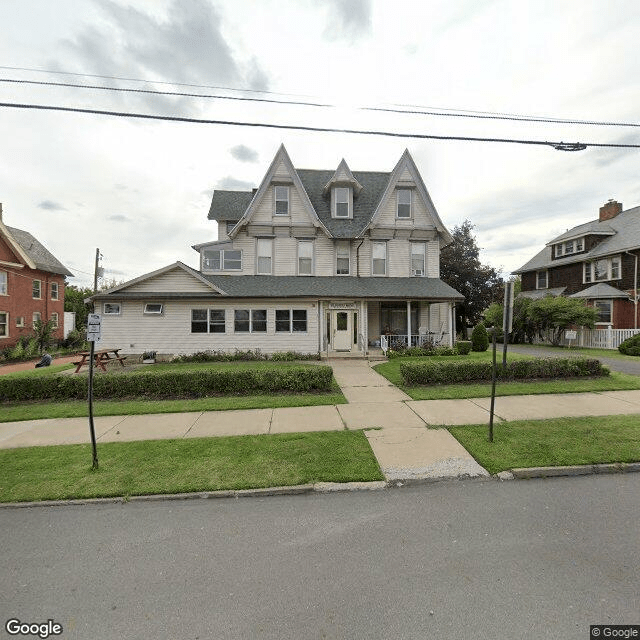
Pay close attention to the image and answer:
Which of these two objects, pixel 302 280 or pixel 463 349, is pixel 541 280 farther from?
pixel 302 280

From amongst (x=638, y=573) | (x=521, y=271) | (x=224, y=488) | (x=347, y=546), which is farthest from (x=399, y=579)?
(x=521, y=271)

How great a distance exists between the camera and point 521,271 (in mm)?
33875

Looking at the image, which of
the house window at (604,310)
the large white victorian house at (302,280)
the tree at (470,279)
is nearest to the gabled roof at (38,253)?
the large white victorian house at (302,280)

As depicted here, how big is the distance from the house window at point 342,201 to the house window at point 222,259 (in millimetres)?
6838

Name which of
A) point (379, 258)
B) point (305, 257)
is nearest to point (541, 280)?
point (379, 258)

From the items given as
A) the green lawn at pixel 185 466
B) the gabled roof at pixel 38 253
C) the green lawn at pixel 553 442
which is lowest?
the green lawn at pixel 185 466

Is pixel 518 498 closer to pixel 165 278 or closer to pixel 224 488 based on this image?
pixel 224 488

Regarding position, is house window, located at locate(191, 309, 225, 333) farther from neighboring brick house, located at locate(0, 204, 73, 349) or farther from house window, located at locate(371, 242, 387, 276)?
neighboring brick house, located at locate(0, 204, 73, 349)

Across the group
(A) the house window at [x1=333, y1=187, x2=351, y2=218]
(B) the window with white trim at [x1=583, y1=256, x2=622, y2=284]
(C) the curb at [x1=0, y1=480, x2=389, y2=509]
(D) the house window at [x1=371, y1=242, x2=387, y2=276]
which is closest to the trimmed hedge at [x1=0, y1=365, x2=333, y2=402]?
(C) the curb at [x1=0, y1=480, x2=389, y2=509]

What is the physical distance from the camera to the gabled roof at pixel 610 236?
982 inches

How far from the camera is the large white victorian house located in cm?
1728

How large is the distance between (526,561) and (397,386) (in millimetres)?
7447

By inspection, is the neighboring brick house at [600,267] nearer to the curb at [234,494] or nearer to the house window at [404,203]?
the house window at [404,203]

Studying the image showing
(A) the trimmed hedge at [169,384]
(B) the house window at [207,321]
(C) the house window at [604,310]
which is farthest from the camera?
(C) the house window at [604,310]
